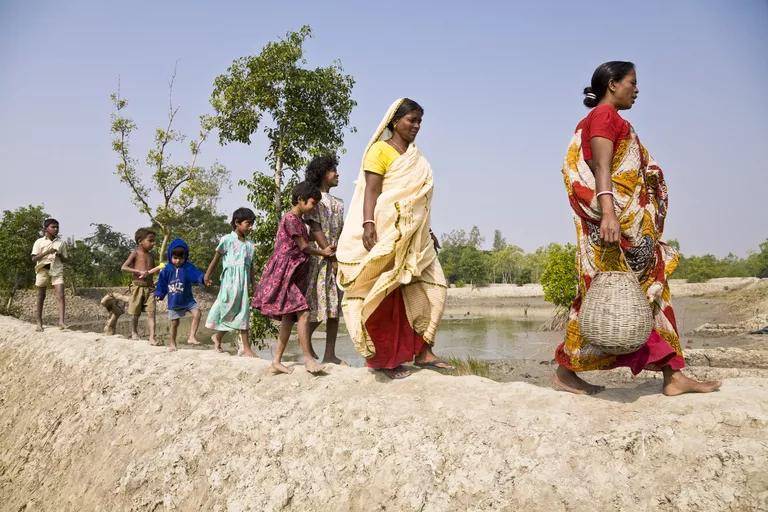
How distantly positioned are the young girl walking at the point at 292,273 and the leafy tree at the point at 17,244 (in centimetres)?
2332

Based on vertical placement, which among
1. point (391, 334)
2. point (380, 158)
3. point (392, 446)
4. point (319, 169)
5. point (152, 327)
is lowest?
point (392, 446)

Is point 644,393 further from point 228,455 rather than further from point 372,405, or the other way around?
point 228,455

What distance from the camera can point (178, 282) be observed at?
262 inches

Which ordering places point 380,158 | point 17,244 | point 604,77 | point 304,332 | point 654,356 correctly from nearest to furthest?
point 654,356 < point 604,77 < point 380,158 < point 304,332 < point 17,244

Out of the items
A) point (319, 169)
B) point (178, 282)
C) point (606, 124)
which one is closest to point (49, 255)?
point (178, 282)

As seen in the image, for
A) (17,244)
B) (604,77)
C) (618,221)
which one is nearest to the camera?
(618,221)

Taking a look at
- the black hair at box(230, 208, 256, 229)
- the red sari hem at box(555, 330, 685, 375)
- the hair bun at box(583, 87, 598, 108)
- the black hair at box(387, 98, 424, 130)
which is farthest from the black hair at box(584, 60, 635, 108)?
the black hair at box(230, 208, 256, 229)

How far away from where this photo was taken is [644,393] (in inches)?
109

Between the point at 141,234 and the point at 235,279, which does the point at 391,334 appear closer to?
the point at 235,279

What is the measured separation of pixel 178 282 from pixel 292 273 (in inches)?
122

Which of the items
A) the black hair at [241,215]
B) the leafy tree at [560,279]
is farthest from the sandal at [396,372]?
the leafy tree at [560,279]

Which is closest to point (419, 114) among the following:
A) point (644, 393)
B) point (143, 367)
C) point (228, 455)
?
point (644, 393)

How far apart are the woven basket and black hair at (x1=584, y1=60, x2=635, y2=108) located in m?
1.08

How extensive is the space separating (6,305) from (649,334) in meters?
26.2
